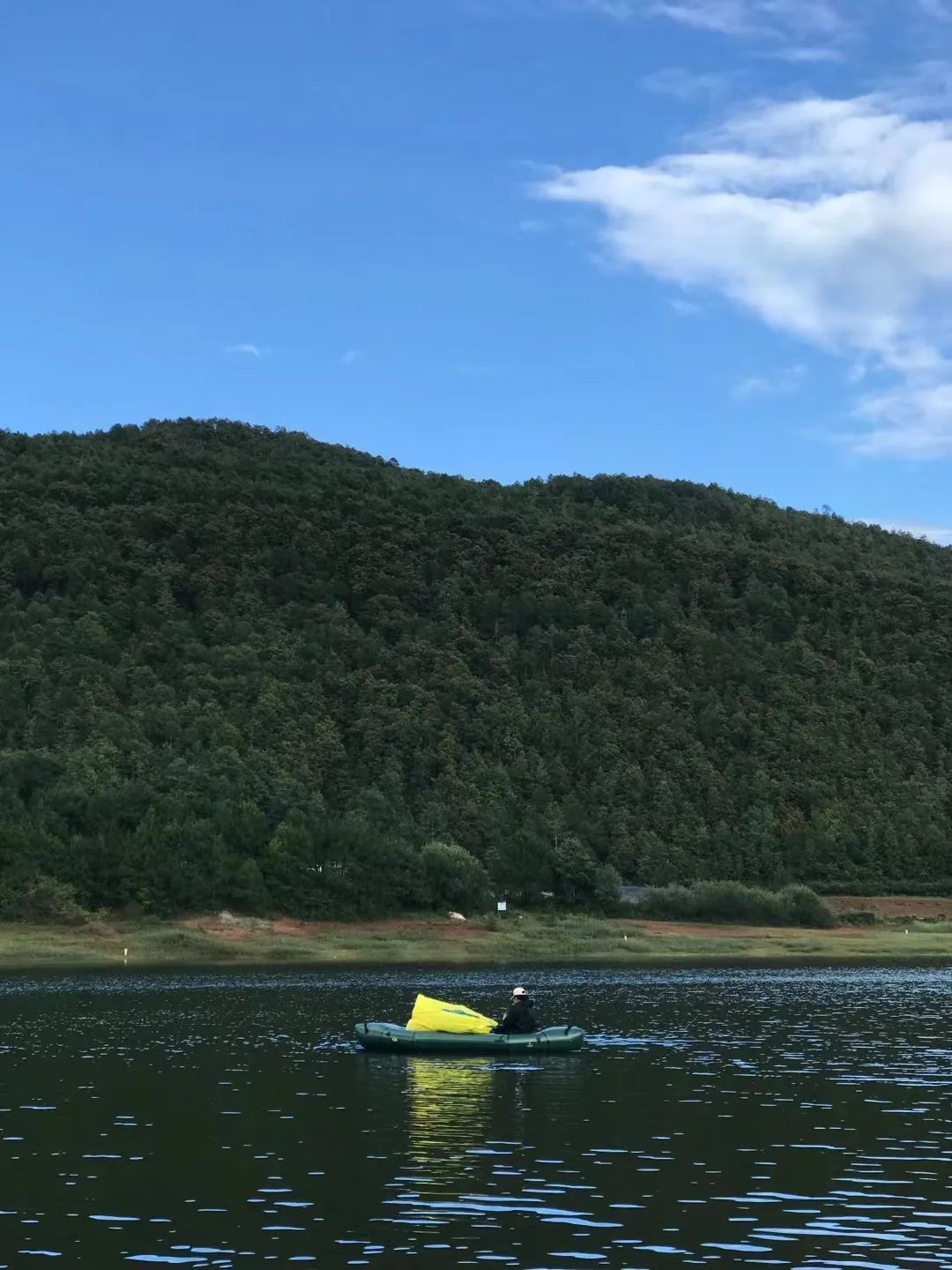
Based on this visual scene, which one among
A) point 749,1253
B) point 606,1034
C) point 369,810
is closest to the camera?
point 749,1253

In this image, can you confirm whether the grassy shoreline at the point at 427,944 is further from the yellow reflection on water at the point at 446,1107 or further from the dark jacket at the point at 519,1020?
the yellow reflection on water at the point at 446,1107

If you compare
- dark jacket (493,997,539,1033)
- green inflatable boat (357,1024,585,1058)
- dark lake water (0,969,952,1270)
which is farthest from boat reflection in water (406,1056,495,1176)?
dark jacket (493,997,539,1033)

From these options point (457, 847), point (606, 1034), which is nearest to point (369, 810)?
point (457, 847)

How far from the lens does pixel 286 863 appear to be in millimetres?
104375

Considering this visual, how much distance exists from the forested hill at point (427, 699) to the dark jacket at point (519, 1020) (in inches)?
2146

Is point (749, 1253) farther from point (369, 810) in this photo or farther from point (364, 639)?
point (364, 639)

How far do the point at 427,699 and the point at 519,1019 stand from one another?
9739 cm

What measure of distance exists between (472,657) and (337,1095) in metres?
117

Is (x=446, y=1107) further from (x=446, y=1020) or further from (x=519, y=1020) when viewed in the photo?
(x=446, y=1020)

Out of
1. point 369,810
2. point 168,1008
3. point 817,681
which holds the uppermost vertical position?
point 817,681

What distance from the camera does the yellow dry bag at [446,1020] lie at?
4853 centimetres

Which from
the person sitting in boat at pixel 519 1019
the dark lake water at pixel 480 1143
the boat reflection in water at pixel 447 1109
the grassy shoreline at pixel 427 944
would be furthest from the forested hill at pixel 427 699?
the boat reflection in water at pixel 447 1109

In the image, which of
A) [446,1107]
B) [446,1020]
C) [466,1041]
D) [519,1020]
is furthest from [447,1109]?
[446,1020]

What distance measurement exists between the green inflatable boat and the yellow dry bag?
11.0 inches
